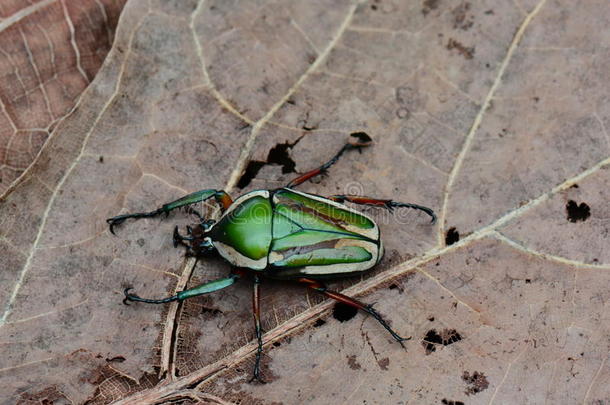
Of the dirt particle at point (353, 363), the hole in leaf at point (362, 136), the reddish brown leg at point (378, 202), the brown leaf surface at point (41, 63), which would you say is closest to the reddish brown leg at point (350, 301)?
the dirt particle at point (353, 363)

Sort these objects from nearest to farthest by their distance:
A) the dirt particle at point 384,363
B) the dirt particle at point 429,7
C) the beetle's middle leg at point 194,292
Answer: the dirt particle at point 384,363, the beetle's middle leg at point 194,292, the dirt particle at point 429,7

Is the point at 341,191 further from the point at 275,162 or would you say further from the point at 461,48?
the point at 461,48

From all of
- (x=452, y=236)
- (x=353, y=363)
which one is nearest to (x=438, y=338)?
(x=353, y=363)

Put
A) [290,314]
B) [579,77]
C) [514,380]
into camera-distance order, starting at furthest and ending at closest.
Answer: [579,77] < [290,314] < [514,380]

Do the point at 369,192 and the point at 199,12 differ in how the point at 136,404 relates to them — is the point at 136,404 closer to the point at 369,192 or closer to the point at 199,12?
the point at 369,192

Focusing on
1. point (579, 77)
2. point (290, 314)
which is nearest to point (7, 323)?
point (290, 314)

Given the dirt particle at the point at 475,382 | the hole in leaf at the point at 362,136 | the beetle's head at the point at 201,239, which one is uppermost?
the hole in leaf at the point at 362,136

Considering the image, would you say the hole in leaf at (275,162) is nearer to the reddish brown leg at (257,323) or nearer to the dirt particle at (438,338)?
the reddish brown leg at (257,323)
